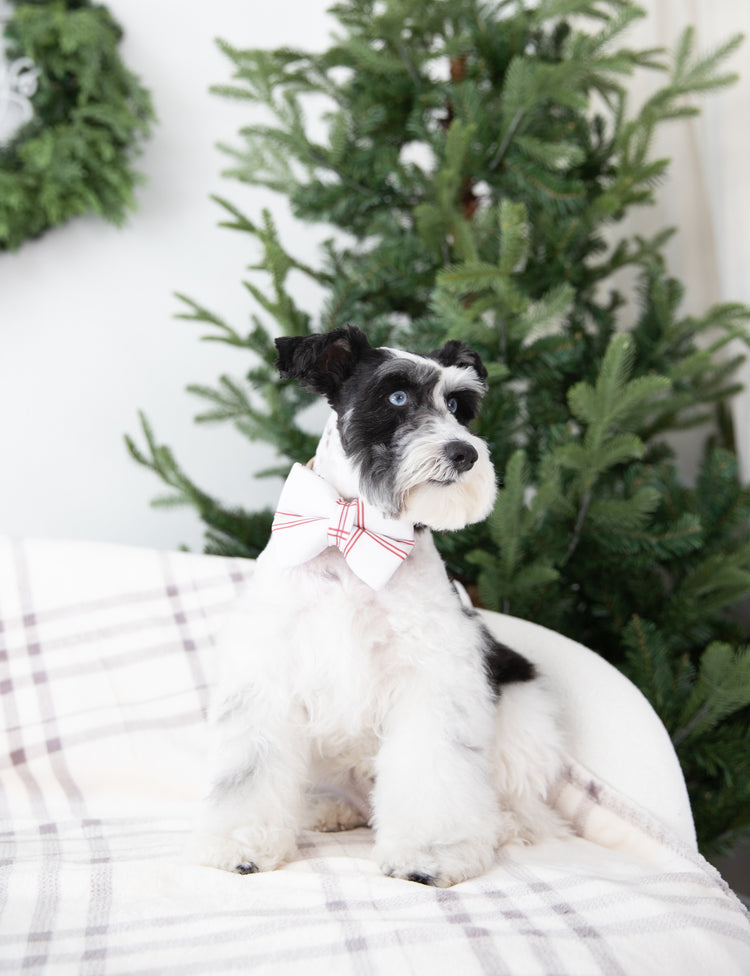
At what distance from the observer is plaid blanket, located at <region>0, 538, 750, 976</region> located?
3.37ft

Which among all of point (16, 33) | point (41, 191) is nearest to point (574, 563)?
point (41, 191)

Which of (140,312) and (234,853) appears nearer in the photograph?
(234,853)

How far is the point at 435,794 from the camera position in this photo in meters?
1.31

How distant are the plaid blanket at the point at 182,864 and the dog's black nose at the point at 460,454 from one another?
693mm

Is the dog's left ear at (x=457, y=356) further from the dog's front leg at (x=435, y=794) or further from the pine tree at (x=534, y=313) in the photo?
the dog's front leg at (x=435, y=794)

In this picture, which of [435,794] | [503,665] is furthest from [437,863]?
[503,665]

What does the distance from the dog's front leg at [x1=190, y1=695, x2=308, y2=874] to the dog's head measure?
48cm

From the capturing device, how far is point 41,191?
104 inches

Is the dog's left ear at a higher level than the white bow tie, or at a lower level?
higher

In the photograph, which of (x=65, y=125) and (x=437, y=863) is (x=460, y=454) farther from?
(x=65, y=125)

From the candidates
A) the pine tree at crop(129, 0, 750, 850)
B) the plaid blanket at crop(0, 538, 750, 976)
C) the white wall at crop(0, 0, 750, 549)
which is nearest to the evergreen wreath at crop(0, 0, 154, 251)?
the white wall at crop(0, 0, 750, 549)

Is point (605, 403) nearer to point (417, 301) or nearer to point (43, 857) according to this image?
point (417, 301)

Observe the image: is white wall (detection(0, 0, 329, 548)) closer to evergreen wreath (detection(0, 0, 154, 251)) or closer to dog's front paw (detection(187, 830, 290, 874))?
evergreen wreath (detection(0, 0, 154, 251))

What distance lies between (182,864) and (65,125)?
8.27ft
